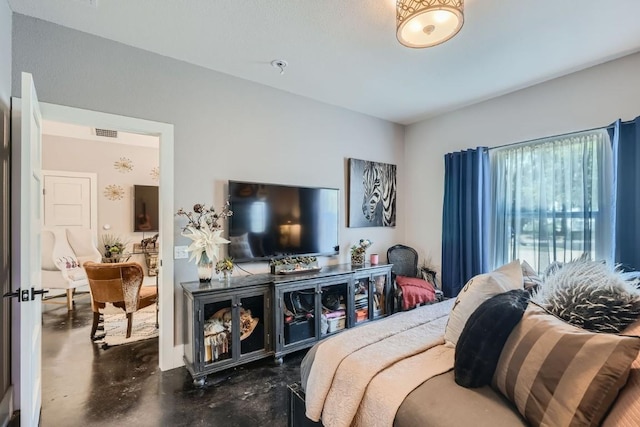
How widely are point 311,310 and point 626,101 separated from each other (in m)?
3.41

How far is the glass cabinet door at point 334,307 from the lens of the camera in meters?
3.22

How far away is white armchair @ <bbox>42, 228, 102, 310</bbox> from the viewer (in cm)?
431

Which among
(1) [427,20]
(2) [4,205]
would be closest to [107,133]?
(2) [4,205]

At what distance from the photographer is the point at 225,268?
2.83 meters

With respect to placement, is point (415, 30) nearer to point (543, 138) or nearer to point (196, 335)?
point (543, 138)

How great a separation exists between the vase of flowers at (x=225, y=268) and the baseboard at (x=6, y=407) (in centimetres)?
154

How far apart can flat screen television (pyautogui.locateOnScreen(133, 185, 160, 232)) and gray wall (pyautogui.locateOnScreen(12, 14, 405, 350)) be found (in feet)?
12.2

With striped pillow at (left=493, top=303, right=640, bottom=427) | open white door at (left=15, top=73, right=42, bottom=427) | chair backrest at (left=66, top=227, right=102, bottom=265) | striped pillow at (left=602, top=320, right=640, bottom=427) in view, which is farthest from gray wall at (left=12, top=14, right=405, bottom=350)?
chair backrest at (left=66, top=227, right=102, bottom=265)

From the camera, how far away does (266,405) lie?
2.19 meters

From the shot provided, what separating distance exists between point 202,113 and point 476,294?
273 centimetres

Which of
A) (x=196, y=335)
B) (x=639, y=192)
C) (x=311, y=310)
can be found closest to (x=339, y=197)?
(x=311, y=310)

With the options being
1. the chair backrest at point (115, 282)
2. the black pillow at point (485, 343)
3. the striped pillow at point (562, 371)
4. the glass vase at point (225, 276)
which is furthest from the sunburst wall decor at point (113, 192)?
the striped pillow at point (562, 371)

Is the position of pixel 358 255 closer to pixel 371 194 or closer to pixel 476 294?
pixel 371 194

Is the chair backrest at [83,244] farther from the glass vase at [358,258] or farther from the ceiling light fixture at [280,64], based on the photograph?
the ceiling light fixture at [280,64]
